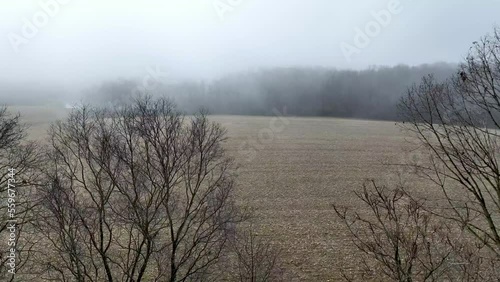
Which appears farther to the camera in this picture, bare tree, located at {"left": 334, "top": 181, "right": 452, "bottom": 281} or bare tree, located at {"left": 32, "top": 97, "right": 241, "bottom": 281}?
bare tree, located at {"left": 32, "top": 97, "right": 241, "bottom": 281}

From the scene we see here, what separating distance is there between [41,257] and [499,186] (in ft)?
74.8

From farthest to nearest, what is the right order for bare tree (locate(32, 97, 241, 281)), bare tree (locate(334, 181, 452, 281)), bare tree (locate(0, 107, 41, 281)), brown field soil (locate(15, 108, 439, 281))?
brown field soil (locate(15, 108, 439, 281)) < bare tree (locate(0, 107, 41, 281)) < bare tree (locate(32, 97, 241, 281)) < bare tree (locate(334, 181, 452, 281))

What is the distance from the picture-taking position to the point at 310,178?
3947 cm

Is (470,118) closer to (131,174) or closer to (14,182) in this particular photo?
(131,174)

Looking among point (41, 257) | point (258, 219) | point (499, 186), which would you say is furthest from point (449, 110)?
point (41, 257)

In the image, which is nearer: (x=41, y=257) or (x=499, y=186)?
(x=499, y=186)

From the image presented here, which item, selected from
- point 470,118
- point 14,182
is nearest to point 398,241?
point 470,118

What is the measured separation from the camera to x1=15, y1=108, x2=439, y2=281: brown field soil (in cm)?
2278

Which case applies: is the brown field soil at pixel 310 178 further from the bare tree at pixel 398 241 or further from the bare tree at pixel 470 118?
the bare tree at pixel 470 118

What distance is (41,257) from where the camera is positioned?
21.0 m

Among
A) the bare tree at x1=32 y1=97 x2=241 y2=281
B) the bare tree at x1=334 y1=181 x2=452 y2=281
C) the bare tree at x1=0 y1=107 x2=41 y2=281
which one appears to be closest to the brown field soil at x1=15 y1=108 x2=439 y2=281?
the bare tree at x1=334 y1=181 x2=452 y2=281

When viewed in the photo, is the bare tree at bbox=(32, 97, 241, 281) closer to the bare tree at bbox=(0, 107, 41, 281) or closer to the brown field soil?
the bare tree at bbox=(0, 107, 41, 281)

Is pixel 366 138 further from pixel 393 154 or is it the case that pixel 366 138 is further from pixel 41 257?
pixel 41 257

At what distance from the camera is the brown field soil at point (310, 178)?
22.8 metres
